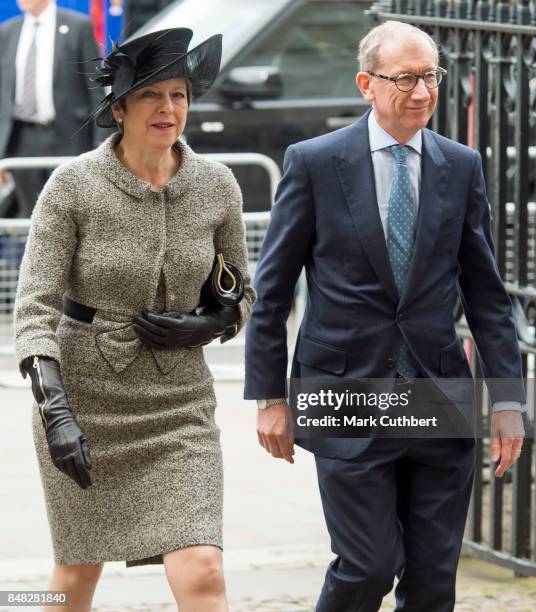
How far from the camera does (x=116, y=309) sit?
441cm

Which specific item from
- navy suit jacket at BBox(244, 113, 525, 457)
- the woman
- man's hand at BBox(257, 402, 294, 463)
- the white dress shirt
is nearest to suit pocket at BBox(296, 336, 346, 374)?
navy suit jacket at BBox(244, 113, 525, 457)

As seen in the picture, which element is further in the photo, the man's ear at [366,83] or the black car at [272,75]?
the black car at [272,75]

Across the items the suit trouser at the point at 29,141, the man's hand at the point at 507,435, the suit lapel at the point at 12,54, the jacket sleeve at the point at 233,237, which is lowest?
the suit trouser at the point at 29,141

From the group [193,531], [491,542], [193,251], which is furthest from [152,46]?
[491,542]

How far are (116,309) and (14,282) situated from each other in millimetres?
5677

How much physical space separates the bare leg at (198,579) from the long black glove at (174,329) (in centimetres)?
54

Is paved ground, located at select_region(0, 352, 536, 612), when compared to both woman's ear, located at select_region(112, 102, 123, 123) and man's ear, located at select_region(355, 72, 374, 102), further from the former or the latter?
man's ear, located at select_region(355, 72, 374, 102)

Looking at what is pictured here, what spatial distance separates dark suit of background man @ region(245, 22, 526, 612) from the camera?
4.35m

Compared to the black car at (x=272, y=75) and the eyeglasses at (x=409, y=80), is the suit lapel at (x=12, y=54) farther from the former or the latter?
the eyeglasses at (x=409, y=80)

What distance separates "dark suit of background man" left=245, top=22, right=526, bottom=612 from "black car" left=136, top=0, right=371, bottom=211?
728cm

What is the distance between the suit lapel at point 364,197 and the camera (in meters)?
4.34

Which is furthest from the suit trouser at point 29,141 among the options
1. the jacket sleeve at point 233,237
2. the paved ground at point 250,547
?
the jacket sleeve at point 233,237

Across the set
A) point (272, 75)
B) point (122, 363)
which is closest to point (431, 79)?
point (122, 363)

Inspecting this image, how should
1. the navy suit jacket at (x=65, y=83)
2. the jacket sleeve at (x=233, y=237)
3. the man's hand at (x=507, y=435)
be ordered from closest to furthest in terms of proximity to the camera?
the man's hand at (x=507, y=435)
the jacket sleeve at (x=233, y=237)
the navy suit jacket at (x=65, y=83)
